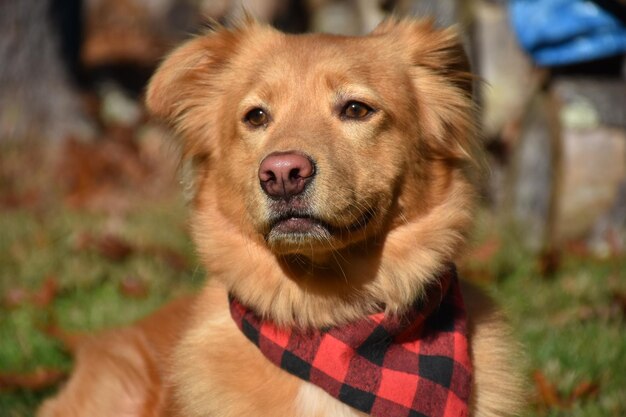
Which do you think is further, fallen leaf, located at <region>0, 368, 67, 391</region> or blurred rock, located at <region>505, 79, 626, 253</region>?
blurred rock, located at <region>505, 79, 626, 253</region>

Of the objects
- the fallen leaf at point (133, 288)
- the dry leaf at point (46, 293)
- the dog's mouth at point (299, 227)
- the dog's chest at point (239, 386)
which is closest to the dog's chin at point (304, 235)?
the dog's mouth at point (299, 227)

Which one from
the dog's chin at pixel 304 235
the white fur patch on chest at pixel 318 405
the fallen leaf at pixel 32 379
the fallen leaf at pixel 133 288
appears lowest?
the fallen leaf at pixel 133 288

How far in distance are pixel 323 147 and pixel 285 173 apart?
22 centimetres

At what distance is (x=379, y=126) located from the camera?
3109 mm

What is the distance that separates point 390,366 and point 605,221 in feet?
12.5

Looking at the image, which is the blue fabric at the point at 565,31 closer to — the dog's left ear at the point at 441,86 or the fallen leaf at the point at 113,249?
the dog's left ear at the point at 441,86

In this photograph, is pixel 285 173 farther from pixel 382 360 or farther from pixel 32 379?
pixel 32 379

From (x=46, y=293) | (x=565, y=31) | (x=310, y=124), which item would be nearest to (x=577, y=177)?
(x=565, y=31)

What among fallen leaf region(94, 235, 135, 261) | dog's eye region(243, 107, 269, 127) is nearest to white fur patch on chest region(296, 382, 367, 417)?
dog's eye region(243, 107, 269, 127)

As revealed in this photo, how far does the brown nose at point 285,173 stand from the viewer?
8.94 feet

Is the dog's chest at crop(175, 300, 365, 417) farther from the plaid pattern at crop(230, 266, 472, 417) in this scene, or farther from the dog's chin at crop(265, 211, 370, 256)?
the dog's chin at crop(265, 211, 370, 256)

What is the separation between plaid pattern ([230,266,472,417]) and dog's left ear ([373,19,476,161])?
0.70 meters

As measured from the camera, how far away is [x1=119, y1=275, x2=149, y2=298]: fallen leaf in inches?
217

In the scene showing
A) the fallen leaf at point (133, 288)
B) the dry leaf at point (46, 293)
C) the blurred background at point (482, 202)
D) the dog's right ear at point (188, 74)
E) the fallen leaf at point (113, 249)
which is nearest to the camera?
the dog's right ear at point (188, 74)
